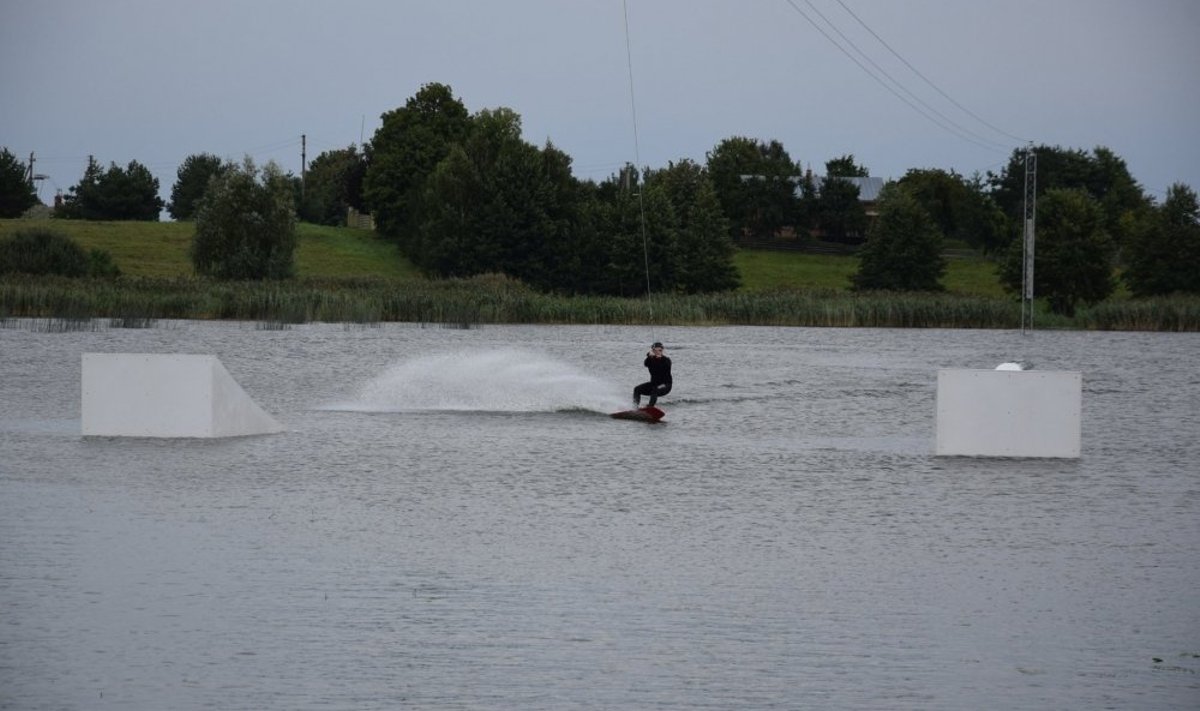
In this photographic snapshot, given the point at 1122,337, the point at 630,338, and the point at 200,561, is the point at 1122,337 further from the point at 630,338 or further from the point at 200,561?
the point at 200,561

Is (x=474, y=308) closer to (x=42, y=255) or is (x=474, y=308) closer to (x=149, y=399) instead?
(x=42, y=255)

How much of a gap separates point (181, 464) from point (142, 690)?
37.5 feet

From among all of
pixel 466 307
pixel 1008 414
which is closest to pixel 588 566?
pixel 1008 414

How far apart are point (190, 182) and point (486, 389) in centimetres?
12693

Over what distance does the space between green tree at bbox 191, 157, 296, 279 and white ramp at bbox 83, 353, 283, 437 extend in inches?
2535

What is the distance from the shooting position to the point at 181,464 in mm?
20172

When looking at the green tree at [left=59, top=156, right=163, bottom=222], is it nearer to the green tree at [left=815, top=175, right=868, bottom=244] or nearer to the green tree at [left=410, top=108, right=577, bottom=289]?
the green tree at [left=410, top=108, right=577, bottom=289]

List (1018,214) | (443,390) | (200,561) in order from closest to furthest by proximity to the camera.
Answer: (200,561) → (443,390) → (1018,214)

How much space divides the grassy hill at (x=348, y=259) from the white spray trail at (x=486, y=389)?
64.3m

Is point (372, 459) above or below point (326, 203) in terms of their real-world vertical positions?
below

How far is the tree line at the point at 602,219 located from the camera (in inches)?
3927

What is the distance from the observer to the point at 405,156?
123m

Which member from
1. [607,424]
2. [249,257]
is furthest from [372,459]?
[249,257]

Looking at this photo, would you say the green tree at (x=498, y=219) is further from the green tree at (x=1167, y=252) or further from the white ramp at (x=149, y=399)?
the white ramp at (x=149, y=399)
